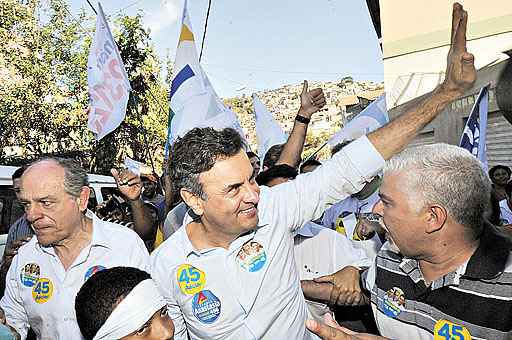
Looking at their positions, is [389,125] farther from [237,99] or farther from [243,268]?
[237,99]

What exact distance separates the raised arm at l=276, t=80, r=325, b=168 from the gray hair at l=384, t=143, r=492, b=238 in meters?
1.62

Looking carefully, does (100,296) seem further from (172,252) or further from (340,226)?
(340,226)

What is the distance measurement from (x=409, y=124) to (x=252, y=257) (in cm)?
89

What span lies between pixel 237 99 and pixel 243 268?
42617 mm

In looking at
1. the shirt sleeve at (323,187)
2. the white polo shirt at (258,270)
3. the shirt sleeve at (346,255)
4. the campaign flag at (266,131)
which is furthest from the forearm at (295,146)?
the campaign flag at (266,131)

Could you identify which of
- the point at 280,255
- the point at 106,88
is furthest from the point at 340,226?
the point at 106,88

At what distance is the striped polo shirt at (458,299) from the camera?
5.97ft

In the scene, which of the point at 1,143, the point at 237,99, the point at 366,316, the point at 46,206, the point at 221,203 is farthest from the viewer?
the point at 237,99

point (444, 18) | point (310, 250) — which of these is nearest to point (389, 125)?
point (310, 250)

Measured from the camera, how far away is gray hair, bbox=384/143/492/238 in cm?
189

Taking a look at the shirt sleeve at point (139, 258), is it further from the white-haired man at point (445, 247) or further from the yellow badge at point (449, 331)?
the yellow badge at point (449, 331)

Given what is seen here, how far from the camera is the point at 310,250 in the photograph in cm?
303

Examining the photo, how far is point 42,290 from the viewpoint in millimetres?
2613

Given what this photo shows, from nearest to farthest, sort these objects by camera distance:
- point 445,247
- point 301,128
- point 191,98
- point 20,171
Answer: point 445,247 < point 20,171 < point 301,128 < point 191,98
